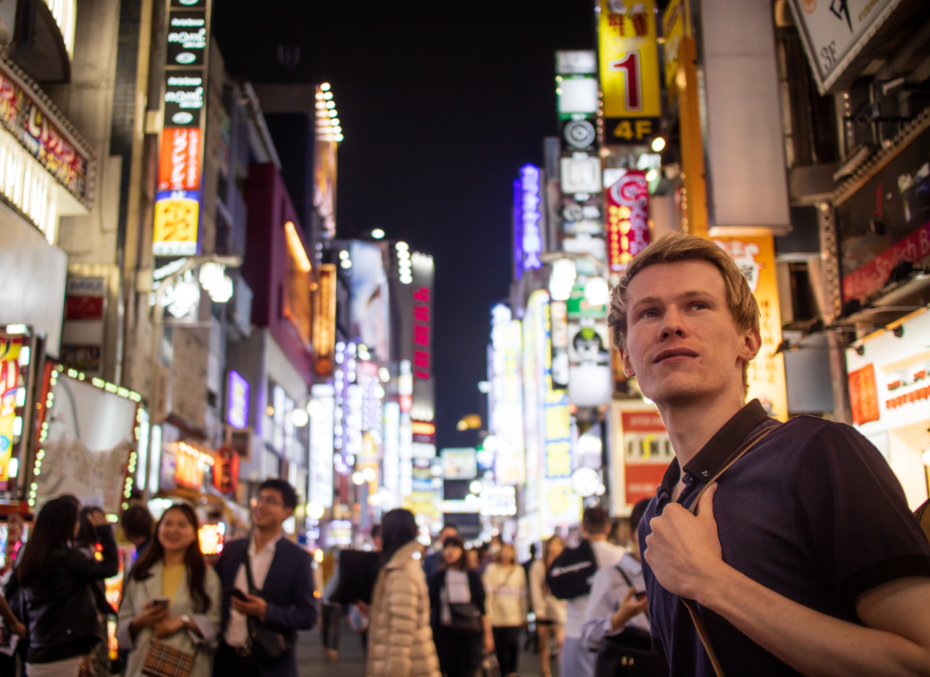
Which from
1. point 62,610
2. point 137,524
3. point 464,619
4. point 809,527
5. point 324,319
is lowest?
point 464,619

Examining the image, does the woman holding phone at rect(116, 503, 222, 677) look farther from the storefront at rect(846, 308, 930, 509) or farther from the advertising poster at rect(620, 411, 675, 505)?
the advertising poster at rect(620, 411, 675, 505)

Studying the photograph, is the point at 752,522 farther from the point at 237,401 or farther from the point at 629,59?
the point at 237,401

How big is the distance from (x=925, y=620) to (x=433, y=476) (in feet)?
366

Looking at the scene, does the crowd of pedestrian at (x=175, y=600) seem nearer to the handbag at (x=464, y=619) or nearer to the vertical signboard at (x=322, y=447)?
the handbag at (x=464, y=619)

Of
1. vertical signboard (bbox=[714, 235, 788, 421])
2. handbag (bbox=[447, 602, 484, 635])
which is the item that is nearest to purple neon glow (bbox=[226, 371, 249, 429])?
vertical signboard (bbox=[714, 235, 788, 421])

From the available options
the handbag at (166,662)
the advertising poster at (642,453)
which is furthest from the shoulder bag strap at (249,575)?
the advertising poster at (642,453)

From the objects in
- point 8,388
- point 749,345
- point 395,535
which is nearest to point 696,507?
point 749,345

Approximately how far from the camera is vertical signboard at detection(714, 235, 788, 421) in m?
11.9

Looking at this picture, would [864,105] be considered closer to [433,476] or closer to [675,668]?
[675,668]

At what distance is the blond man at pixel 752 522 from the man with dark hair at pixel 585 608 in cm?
499

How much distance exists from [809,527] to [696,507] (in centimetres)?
26

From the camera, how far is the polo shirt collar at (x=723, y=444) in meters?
1.78

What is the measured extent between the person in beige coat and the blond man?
4.73 metres

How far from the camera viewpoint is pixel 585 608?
7078mm
